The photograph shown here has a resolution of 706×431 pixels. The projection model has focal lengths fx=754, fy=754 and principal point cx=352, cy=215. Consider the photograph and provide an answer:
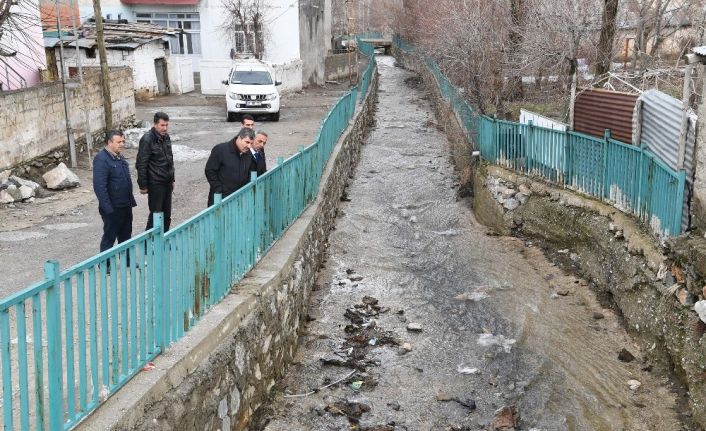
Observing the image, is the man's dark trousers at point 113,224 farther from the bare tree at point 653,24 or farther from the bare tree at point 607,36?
→ the bare tree at point 653,24

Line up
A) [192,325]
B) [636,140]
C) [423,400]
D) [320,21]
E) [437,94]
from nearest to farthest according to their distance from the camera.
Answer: [192,325] → [423,400] → [636,140] → [437,94] → [320,21]

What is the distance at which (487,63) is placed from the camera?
825 inches

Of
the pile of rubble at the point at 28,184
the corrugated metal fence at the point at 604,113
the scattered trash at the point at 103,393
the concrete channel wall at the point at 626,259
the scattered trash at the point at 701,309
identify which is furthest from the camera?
the pile of rubble at the point at 28,184

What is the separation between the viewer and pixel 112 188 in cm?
757

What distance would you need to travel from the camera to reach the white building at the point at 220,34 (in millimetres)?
31141

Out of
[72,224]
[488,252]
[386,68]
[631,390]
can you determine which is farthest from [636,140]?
[386,68]

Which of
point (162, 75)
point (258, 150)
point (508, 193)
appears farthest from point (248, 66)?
point (258, 150)

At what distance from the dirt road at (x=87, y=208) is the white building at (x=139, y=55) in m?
4.03

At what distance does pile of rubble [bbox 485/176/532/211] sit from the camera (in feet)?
44.6

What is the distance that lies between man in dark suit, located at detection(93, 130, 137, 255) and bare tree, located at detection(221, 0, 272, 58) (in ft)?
84.2

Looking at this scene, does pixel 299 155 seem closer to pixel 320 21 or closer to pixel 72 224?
pixel 72 224

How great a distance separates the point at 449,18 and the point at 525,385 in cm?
1947

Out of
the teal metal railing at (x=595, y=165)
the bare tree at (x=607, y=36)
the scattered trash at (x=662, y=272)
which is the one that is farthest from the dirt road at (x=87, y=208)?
the bare tree at (x=607, y=36)

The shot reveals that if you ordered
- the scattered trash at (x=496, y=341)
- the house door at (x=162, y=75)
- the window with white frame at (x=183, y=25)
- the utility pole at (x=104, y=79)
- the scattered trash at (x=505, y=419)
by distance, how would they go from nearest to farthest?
the scattered trash at (x=505, y=419) < the scattered trash at (x=496, y=341) < the utility pole at (x=104, y=79) < the house door at (x=162, y=75) < the window with white frame at (x=183, y=25)
